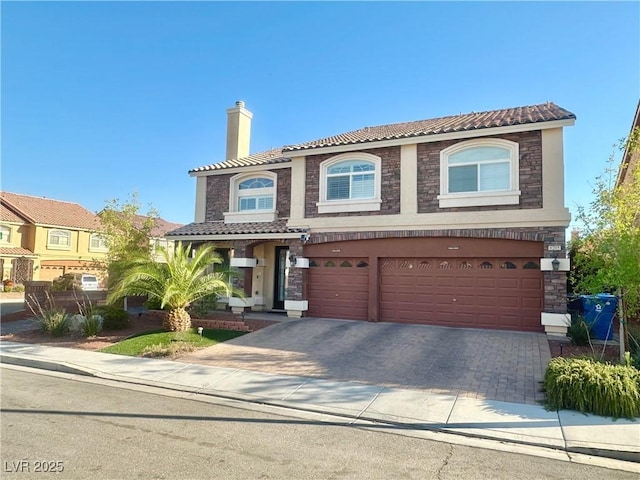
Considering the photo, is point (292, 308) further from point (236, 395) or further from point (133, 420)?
point (133, 420)

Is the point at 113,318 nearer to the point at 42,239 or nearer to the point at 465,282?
the point at 465,282

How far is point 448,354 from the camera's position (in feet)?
33.0

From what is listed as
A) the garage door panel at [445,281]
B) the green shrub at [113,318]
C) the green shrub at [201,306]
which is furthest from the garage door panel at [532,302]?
the green shrub at [113,318]

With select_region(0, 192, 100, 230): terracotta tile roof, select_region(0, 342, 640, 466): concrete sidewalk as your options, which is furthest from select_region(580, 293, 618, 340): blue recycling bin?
select_region(0, 192, 100, 230): terracotta tile roof

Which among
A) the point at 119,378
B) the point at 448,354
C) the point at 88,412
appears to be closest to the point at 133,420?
the point at 88,412

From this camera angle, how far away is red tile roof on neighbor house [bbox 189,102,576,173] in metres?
13.4

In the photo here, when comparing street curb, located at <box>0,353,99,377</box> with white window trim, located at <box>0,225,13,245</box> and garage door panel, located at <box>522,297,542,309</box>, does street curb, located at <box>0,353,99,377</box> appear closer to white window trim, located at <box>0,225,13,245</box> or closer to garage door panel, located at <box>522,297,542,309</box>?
garage door panel, located at <box>522,297,542,309</box>

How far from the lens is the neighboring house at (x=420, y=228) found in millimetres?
12805

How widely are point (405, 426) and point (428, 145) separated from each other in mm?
10597

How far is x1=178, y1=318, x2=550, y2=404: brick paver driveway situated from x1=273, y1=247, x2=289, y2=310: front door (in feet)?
12.9

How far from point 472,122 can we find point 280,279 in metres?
9.64

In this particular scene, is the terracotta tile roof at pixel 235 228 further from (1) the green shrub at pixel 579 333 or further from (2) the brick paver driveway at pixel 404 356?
(1) the green shrub at pixel 579 333

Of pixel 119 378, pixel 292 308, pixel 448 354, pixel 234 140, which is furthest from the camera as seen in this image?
pixel 234 140

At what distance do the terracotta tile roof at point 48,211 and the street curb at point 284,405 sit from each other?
24459mm
